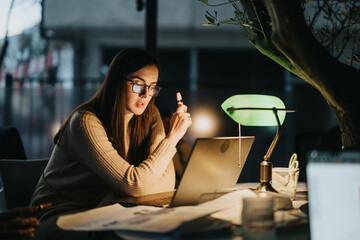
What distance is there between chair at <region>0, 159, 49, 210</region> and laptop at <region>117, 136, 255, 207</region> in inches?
29.0

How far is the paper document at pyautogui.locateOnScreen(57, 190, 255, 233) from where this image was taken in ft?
3.29

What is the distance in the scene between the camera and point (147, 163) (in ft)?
5.30

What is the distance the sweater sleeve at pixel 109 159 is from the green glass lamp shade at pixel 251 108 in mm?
375

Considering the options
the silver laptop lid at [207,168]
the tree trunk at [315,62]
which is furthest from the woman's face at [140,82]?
the tree trunk at [315,62]

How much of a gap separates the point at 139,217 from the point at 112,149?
20.8 inches

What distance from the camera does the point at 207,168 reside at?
4.15 feet

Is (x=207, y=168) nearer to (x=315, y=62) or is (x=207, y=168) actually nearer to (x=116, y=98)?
(x=315, y=62)

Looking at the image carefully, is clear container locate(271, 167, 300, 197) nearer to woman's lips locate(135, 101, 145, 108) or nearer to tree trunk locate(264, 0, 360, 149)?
tree trunk locate(264, 0, 360, 149)

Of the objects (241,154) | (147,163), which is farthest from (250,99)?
(147,163)

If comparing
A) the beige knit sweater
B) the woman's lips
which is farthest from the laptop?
the woman's lips

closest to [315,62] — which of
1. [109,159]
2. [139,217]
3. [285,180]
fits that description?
[285,180]

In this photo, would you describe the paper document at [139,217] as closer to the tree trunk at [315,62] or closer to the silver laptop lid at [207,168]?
the silver laptop lid at [207,168]

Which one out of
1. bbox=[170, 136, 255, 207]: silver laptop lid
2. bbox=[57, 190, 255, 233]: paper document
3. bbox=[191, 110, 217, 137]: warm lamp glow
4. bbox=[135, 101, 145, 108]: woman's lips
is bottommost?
bbox=[191, 110, 217, 137]: warm lamp glow

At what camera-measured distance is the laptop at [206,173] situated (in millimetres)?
1206
